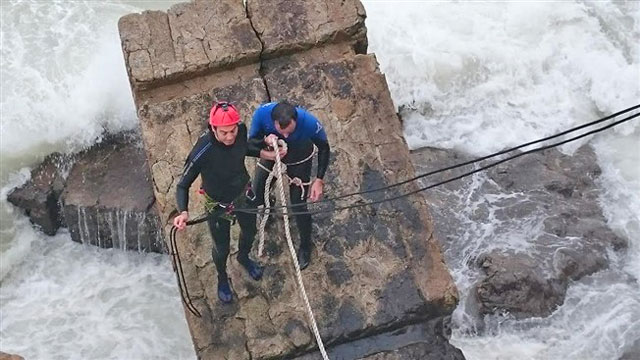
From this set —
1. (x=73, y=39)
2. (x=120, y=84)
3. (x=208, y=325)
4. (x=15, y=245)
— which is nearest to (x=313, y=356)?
(x=208, y=325)

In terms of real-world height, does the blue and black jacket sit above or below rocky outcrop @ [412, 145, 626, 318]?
above

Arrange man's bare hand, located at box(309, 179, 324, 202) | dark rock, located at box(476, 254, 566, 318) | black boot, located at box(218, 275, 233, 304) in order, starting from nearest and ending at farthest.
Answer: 1. man's bare hand, located at box(309, 179, 324, 202)
2. black boot, located at box(218, 275, 233, 304)
3. dark rock, located at box(476, 254, 566, 318)

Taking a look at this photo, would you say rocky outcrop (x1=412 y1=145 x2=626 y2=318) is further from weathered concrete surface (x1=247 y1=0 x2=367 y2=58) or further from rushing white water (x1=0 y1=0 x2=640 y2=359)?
weathered concrete surface (x1=247 y1=0 x2=367 y2=58)

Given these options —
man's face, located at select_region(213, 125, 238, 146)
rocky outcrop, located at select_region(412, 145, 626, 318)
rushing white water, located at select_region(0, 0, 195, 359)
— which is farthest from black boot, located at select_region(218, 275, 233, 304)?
rocky outcrop, located at select_region(412, 145, 626, 318)

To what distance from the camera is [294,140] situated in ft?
15.5

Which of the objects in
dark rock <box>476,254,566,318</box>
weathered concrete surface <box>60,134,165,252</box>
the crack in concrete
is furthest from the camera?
weathered concrete surface <box>60,134,165,252</box>

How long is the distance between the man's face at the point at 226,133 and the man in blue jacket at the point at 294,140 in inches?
10.5

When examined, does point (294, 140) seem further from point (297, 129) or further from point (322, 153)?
point (322, 153)

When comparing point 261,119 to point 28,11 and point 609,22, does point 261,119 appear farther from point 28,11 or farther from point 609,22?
point 609,22

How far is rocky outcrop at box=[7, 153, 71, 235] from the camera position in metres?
7.45

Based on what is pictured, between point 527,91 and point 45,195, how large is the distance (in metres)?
5.32

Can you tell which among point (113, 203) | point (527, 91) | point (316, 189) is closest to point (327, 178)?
point (316, 189)

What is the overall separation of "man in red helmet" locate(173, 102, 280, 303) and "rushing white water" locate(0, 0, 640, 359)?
2061mm

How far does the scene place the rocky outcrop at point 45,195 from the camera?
7.45m
